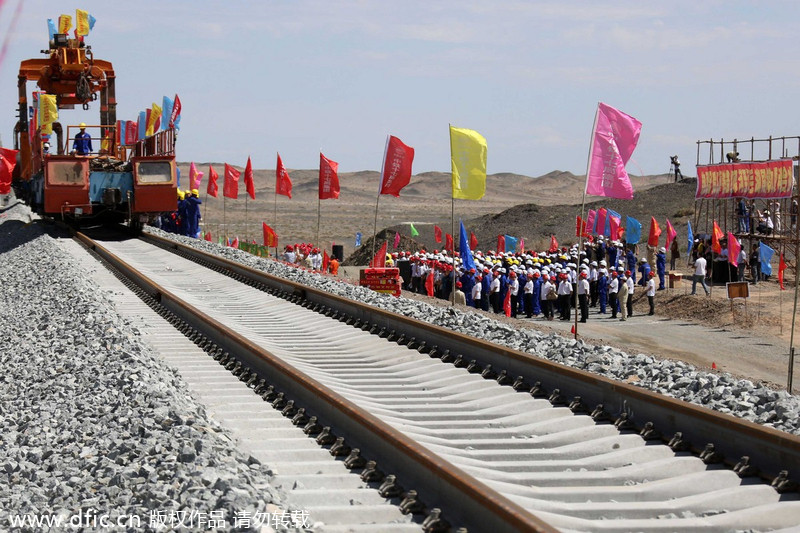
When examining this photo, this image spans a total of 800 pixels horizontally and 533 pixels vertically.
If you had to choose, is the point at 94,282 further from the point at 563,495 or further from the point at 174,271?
the point at 563,495

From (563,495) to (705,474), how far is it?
0.93m

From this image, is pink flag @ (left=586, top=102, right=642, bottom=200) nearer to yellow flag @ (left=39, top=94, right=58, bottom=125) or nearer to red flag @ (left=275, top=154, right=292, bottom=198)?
yellow flag @ (left=39, top=94, right=58, bottom=125)

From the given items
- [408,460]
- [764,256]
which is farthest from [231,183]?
[408,460]

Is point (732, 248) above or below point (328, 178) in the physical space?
below

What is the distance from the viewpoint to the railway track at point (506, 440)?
5.42 metres

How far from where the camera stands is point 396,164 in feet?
79.7

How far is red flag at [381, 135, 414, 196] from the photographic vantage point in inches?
949

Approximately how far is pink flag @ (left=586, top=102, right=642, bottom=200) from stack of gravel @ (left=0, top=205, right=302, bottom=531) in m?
7.08

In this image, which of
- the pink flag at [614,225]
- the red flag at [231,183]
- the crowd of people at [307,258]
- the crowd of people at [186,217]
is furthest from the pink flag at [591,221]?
the crowd of people at [186,217]

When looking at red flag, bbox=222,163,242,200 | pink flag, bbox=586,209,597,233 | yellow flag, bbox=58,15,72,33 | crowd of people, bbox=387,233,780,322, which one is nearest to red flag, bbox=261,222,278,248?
red flag, bbox=222,163,242,200

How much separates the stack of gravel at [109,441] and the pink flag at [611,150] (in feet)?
23.2

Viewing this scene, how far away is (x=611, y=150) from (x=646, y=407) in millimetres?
8377

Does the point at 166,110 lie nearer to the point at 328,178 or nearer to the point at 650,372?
the point at 328,178

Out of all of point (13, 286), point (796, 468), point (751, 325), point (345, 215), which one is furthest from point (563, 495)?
point (345, 215)
